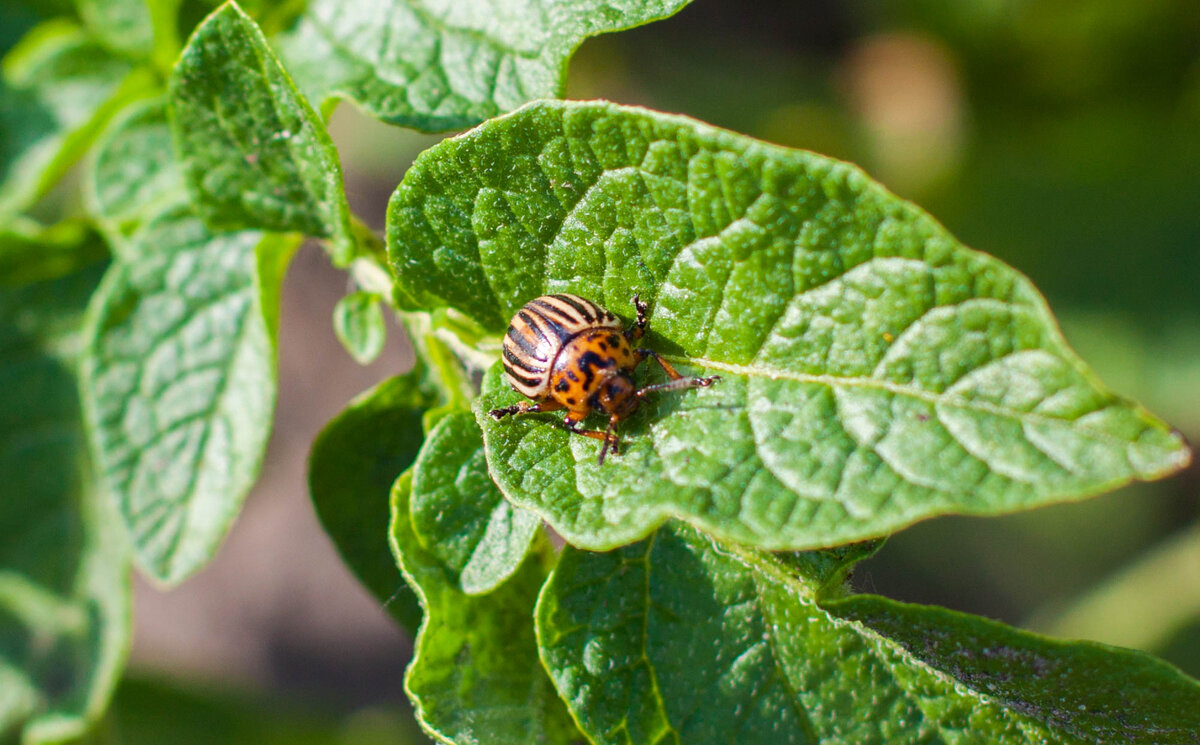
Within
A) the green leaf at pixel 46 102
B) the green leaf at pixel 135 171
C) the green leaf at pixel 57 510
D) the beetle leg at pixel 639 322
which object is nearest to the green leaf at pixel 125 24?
the green leaf at pixel 46 102

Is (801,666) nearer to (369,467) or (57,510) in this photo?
(369,467)

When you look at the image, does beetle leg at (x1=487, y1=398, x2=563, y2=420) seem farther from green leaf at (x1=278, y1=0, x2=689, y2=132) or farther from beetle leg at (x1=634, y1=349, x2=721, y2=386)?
green leaf at (x1=278, y1=0, x2=689, y2=132)

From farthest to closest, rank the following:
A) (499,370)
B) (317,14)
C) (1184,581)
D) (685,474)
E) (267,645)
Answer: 1. (267,645)
2. (1184,581)
3. (317,14)
4. (499,370)
5. (685,474)

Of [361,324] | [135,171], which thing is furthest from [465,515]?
[135,171]

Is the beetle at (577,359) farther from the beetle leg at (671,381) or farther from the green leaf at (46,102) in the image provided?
the green leaf at (46,102)

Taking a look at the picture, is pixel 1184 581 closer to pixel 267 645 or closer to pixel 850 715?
pixel 850 715

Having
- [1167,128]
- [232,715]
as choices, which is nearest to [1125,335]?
[1167,128]

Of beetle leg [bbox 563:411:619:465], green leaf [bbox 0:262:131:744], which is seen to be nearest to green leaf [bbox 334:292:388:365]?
beetle leg [bbox 563:411:619:465]

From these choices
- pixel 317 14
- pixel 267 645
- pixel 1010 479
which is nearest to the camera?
pixel 1010 479
